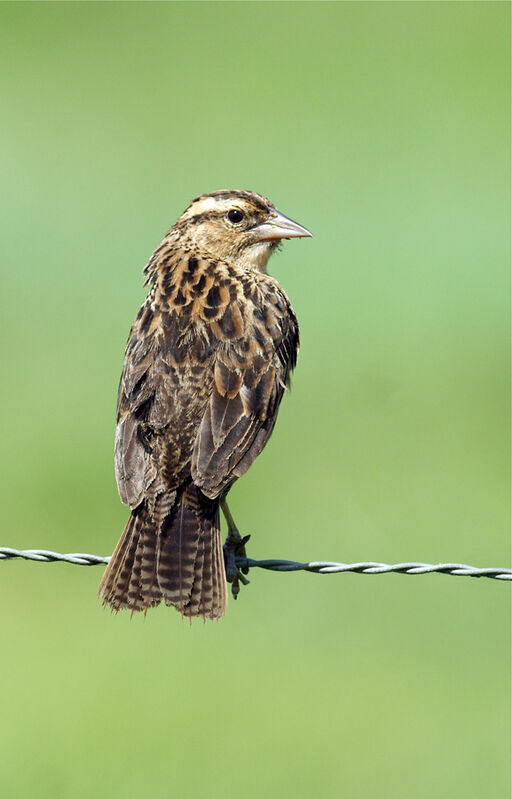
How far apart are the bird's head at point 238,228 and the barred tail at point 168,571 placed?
82.3 inches

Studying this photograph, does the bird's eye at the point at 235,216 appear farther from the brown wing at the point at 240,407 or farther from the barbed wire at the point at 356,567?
the barbed wire at the point at 356,567

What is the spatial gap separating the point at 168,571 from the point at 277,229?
2483mm

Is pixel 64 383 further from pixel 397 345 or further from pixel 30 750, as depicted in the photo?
pixel 30 750

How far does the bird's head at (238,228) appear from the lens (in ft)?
29.3

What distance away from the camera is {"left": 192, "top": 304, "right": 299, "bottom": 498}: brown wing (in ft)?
24.3

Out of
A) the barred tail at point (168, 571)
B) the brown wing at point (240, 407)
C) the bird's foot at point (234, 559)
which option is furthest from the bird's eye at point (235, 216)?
the barred tail at point (168, 571)

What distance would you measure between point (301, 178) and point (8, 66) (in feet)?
24.1

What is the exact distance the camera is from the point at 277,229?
892 cm

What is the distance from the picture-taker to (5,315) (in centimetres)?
1753

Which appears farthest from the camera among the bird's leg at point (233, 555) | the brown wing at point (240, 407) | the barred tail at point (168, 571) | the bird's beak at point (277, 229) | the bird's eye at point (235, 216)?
the bird's eye at point (235, 216)

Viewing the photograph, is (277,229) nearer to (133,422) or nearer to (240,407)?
(240,407)

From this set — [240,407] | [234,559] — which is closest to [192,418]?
[240,407]

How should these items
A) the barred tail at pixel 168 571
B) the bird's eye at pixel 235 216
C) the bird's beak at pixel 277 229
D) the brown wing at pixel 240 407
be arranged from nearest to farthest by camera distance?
the barred tail at pixel 168 571 → the brown wing at pixel 240 407 → the bird's beak at pixel 277 229 → the bird's eye at pixel 235 216

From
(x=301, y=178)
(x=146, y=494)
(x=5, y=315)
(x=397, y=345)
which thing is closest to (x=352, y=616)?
(x=146, y=494)
